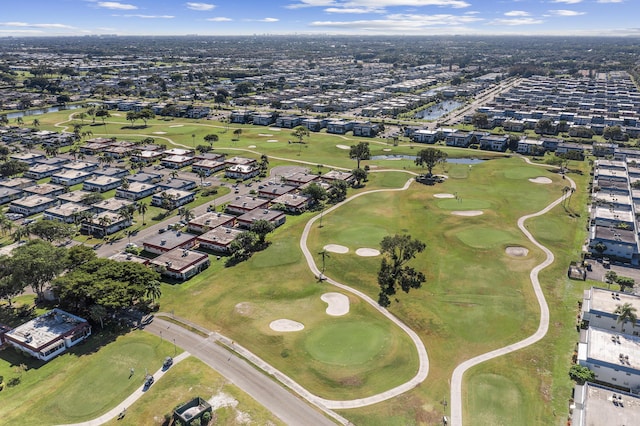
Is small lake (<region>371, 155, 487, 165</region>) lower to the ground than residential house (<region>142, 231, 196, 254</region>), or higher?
higher

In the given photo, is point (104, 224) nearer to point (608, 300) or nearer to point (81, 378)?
point (81, 378)

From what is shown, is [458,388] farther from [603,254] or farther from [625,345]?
[603,254]

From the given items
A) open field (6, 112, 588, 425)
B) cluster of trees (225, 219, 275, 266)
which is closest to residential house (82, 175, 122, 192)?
cluster of trees (225, 219, 275, 266)

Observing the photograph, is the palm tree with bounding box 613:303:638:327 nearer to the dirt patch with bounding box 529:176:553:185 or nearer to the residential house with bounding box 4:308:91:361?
the residential house with bounding box 4:308:91:361

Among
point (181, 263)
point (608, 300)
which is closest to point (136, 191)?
point (181, 263)

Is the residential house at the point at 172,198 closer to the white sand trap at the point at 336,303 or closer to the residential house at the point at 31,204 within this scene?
the residential house at the point at 31,204
